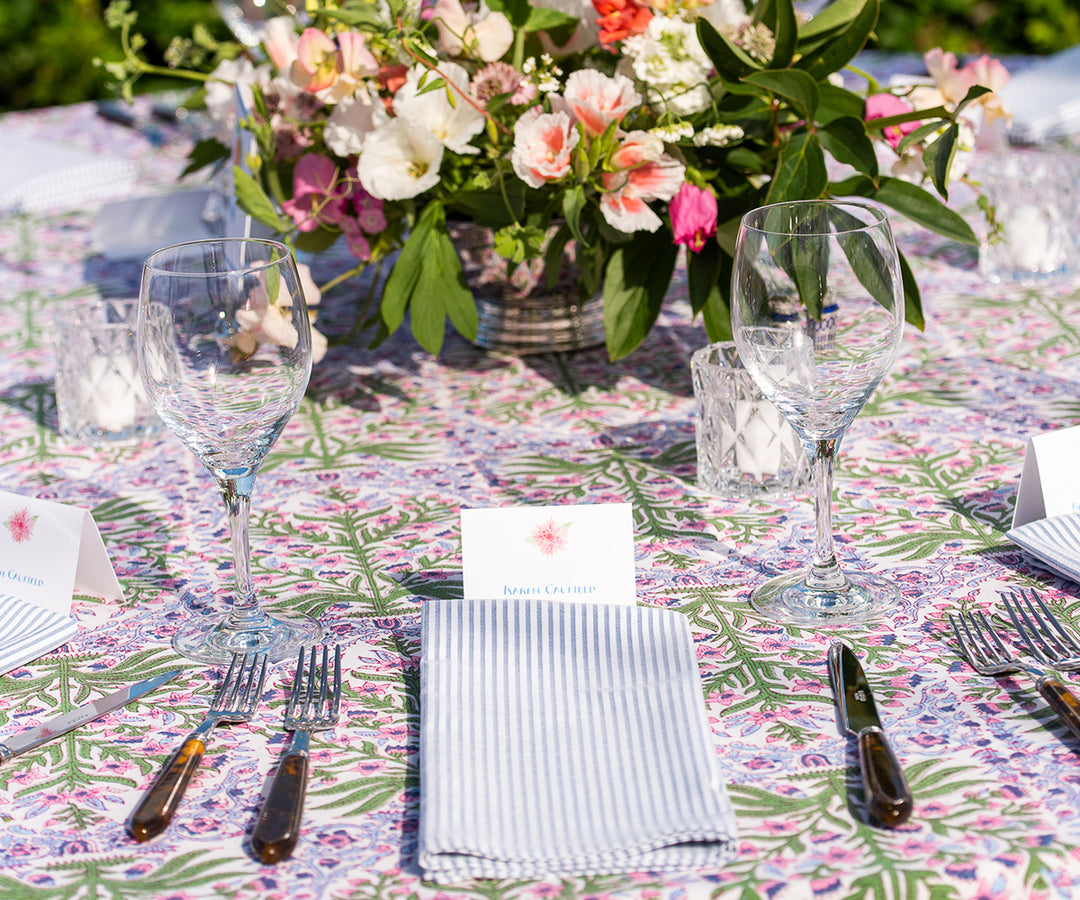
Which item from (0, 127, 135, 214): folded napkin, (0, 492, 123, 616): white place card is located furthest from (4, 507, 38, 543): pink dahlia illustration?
(0, 127, 135, 214): folded napkin

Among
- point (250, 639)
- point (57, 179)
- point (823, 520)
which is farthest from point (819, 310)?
point (57, 179)

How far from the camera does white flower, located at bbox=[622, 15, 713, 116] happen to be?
1.21 meters

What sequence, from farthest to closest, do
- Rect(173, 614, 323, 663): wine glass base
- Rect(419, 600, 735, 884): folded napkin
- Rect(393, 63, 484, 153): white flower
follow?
1. Rect(393, 63, 484, 153): white flower
2. Rect(173, 614, 323, 663): wine glass base
3. Rect(419, 600, 735, 884): folded napkin

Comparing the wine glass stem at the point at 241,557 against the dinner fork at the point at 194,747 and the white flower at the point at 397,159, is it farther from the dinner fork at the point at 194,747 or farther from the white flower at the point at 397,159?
the white flower at the point at 397,159

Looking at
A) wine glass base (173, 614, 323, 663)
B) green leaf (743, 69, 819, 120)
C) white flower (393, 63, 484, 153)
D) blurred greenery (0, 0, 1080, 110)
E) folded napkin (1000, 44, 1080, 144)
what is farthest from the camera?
blurred greenery (0, 0, 1080, 110)

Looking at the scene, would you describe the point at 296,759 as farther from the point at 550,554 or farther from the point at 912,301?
the point at 912,301

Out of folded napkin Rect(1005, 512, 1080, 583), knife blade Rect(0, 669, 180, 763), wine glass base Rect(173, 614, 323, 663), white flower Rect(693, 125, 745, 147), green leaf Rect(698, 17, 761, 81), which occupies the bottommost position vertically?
knife blade Rect(0, 669, 180, 763)

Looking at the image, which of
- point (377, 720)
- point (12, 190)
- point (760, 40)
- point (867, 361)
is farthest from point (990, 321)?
point (12, 190)

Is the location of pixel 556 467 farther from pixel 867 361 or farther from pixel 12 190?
pixel 12 190

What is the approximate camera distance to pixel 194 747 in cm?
79

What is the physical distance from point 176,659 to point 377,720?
188mm

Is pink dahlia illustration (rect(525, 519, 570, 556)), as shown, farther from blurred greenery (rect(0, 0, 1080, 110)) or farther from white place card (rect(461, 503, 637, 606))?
blurred greenery (rect(0, 0, 1080, 110))

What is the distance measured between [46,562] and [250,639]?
20cm

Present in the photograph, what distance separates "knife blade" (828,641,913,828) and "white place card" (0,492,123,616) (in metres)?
0.58
